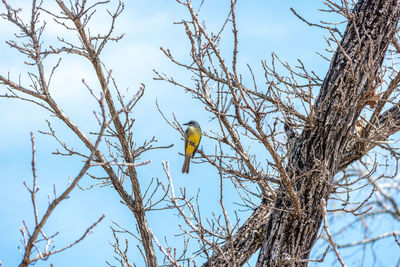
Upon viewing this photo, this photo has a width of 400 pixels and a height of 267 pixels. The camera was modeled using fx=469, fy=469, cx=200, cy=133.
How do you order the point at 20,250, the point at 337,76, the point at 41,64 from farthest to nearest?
the point at 41,64
the point at 337,76
the point at 20,250

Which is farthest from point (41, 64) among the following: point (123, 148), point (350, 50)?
point (350, 50)

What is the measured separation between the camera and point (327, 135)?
15.0 ft

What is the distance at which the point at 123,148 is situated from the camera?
5.79 metres

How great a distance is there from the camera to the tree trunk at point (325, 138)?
4418 mm

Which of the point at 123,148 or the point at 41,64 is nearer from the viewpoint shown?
the point at 41,64

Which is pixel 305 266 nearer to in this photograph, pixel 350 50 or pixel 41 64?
pixel 350 50

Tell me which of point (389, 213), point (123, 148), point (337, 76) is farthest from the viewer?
point (123, 148)

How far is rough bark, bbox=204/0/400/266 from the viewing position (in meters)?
4.41

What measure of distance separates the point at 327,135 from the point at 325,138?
4 centimetres

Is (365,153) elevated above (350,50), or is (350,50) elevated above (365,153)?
(350,50)

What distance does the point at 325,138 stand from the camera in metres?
4.57

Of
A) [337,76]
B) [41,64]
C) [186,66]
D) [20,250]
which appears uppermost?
[41,64]

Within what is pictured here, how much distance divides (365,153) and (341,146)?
956 mm

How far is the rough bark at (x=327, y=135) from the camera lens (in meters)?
4.41
